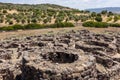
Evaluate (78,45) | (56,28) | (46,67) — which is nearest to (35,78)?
(46,67)

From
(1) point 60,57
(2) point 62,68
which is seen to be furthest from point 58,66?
(1) point 60,57

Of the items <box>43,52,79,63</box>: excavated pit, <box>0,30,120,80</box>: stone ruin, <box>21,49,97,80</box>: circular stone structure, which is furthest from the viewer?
<box>43,52,79,63</box>: excavated pit

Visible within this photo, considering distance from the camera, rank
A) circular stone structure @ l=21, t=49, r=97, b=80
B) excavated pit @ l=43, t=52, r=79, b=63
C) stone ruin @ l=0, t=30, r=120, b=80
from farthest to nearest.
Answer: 1. excavated pit @ l=43, t=52, r=79, b=63
2. stone ruin @ l=0, t=30, r=120, b=80
3. circular stone structure @ l=21, t=49, r=97, b=80

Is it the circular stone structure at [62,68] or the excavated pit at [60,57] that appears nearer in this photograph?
the circular stone structure at [62,68]

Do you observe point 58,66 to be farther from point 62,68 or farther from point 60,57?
point 60,57

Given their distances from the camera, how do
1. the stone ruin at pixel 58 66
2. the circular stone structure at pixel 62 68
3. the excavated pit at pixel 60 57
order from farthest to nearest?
the excavated pit at pixel 60 57
the stone ruin at pixel 58 66
the circular stone structure at pixel 62 68

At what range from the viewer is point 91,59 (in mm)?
25344

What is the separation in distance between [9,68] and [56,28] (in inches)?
1918

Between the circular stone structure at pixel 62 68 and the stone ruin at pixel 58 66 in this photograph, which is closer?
the circular stone structure at pixel 62 68

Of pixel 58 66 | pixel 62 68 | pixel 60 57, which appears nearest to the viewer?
pixel 62 68

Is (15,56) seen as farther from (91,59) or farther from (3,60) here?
(91,59)

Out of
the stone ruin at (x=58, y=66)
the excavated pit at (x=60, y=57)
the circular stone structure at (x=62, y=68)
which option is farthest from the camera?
the excavated pit at (x=60, y=57)

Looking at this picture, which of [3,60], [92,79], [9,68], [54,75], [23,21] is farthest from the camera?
[23,21]

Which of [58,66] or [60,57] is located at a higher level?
[58,66]
